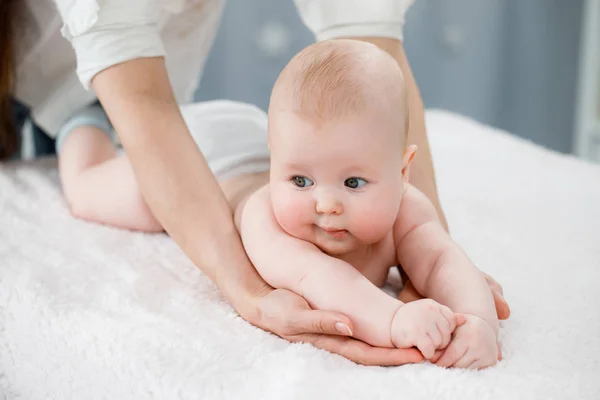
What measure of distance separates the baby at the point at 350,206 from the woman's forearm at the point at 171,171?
5cm

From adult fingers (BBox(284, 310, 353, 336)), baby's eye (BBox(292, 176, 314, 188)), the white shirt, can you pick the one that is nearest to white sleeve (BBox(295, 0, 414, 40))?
the white shirt

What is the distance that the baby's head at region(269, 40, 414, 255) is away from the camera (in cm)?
76

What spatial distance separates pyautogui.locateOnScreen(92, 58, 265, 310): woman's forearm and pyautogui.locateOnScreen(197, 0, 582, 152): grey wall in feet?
4.97

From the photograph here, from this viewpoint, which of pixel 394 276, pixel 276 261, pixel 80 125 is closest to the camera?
pixel 276 261

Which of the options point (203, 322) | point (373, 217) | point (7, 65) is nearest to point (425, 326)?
point (373, 217)

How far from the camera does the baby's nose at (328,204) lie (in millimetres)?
778

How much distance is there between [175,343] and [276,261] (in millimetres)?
156

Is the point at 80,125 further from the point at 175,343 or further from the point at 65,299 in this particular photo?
the point at 175,343

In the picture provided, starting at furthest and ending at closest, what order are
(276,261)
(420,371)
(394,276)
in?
(394,276) → (276,261) → (420,371)

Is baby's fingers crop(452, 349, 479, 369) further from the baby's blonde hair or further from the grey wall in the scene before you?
the grey wall

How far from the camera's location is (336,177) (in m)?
0.79

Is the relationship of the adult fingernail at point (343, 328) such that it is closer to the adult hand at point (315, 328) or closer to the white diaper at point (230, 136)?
the adult hand at point (315, 328)

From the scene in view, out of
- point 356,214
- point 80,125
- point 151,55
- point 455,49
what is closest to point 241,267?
point 356,214

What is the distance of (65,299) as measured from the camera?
2.90 ft
